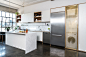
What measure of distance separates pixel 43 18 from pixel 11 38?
105 inches

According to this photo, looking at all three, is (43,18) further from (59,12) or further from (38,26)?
(59,12)

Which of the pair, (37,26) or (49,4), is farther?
(37,26)

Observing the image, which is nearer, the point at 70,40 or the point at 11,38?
the point at 70,40

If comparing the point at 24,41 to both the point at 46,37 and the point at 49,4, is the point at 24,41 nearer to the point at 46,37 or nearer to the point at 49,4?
the point at 46,37

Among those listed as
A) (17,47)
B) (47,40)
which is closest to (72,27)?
(47,40)

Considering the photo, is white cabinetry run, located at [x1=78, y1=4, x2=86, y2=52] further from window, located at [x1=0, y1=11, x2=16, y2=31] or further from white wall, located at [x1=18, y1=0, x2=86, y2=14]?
window, located at [x1=0, y1=11, x2=16, y2=31]

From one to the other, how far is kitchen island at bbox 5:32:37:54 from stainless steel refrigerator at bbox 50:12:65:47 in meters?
1.26

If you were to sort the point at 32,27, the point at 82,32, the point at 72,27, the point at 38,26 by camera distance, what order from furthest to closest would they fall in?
the point at 32,27
the point at 38,26
the point at 72,27
the point at 82,32

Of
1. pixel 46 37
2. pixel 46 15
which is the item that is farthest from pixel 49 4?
pixel 46 37

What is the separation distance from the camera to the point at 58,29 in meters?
3.72

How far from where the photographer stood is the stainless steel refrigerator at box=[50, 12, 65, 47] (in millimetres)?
3606

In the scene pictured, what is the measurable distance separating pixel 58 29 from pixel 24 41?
2.11m

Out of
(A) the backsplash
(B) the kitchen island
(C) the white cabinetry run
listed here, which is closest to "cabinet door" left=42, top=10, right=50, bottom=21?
(A) the backsplash

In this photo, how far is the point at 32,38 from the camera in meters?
3.20
